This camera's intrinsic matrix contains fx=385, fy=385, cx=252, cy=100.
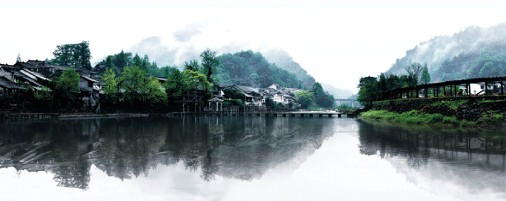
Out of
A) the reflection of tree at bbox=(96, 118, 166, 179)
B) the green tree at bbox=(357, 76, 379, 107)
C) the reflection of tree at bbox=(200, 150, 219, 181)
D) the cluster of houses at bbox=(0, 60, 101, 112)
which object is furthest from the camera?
the green tree at bbox=(357, 76, 379, 107)

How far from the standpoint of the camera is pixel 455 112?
37719mm

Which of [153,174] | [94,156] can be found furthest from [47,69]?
[153,174]

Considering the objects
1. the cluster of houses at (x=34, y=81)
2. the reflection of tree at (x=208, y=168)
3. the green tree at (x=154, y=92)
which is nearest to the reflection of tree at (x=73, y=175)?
the reflection of tree at (x=208, y=168)

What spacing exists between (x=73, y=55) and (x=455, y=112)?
362 feet

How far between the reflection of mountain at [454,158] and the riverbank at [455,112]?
406 inches

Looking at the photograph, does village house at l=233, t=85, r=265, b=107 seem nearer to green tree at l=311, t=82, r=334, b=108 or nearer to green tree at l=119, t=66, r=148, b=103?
green tree at l=119, t=66, r=148, b=103

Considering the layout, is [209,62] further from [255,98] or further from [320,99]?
[320,99]

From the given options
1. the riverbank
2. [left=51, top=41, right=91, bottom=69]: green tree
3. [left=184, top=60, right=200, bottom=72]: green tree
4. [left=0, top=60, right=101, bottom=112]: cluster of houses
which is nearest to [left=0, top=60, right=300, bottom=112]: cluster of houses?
[left=0, top=60, right=101, bottom=112]: cluster of houses

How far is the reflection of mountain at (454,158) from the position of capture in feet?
40.0

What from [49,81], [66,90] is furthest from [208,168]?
[49,81]

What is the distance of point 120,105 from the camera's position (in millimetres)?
73500

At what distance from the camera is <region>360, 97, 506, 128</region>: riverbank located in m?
33.3

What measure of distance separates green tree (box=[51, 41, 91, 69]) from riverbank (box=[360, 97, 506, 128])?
9785 cm

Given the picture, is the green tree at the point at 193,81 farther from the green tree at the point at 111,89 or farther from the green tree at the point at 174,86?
the green tree at the point at 111,89
